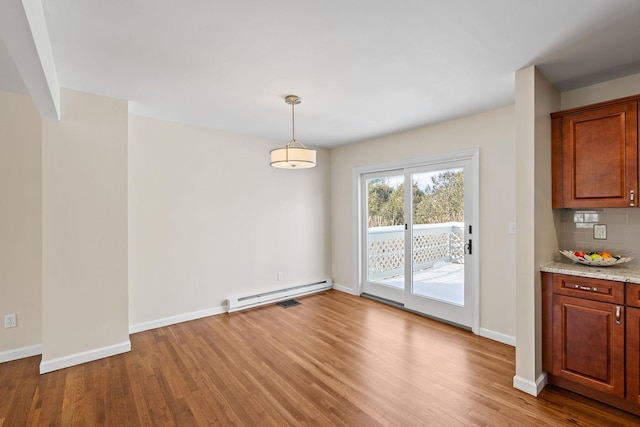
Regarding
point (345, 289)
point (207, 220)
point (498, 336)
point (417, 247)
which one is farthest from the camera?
point (345, 289)

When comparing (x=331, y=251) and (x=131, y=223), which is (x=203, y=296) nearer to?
(x=131, y=223)

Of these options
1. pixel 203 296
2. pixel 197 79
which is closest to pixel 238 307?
pixel 203 296

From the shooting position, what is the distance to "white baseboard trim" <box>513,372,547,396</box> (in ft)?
7.40

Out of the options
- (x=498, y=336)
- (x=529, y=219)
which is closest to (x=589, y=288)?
(x=529, y=219)

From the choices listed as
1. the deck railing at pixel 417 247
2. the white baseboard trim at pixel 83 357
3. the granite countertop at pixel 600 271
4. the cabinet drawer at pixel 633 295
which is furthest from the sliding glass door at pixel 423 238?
the white baseboard trim at pixel 83 357

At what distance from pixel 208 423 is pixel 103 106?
118 inches

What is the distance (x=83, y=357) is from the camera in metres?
2.78

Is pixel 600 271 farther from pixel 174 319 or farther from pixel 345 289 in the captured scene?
pixel 174 319

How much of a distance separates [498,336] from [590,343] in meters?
1.10

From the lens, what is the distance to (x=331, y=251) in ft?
17.8

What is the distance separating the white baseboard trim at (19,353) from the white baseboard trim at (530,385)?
14.7 feet

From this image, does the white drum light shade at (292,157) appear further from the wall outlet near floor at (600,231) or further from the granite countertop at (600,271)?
the wall outlet near floor at (600,231)

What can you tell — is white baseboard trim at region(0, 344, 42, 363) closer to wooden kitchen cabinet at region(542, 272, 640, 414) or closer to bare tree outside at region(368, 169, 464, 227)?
bare tree outside at region(368, 169, 464, 227)

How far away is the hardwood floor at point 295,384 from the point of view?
2.04 meters
